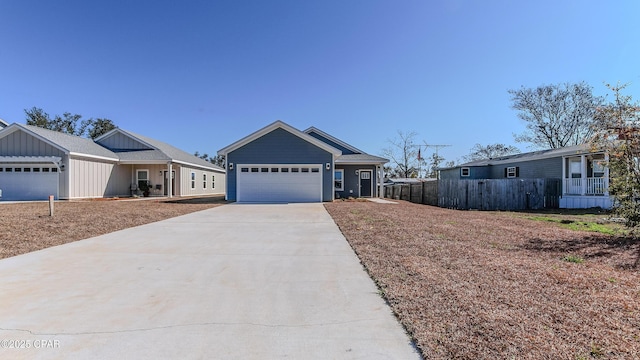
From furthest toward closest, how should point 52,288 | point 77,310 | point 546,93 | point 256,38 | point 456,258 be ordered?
point 546,93 → point 256,38 → point 456,258 → point 52,288 → point 77,310

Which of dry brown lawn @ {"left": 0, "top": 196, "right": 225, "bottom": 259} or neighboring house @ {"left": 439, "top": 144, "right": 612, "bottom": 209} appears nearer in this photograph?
dry brown lawn @ {"left": 0, "top": 196, "right": 225, "bottom": 259}

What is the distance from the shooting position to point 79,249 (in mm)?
6359

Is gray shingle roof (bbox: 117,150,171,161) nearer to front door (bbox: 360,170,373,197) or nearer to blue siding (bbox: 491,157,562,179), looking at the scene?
front door (bbox: 360,170,373,197)

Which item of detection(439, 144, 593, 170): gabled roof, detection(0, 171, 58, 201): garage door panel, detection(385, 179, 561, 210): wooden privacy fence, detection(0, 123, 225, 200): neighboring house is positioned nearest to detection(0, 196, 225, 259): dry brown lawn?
detection(0, 123, 225, 200): neighboring house

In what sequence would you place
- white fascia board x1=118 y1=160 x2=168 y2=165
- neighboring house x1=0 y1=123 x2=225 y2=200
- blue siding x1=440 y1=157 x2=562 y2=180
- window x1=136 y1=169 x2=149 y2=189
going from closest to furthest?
neighboring house x1=0 y1=123 x2=225 y2=200
blue siding x1=440 y1=157 x2=562 y2=180
white fascia board x1=118 y1=160 x2=168 y2=165
window x1=136 y1=169 x2=149 y2=189

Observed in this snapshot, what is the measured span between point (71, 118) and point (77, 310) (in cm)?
5344

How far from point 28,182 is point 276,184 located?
15020 mm

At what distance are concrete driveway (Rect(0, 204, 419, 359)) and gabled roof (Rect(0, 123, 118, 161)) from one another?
15.9 metres

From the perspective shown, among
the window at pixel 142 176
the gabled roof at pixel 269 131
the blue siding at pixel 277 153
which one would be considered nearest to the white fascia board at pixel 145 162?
the window at pixel 142 176

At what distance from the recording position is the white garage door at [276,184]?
18.9m

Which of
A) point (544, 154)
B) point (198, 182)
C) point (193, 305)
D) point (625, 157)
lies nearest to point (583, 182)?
point (544, 154)

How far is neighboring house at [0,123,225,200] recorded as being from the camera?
18859mm

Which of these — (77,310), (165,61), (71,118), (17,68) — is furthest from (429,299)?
(71,118)

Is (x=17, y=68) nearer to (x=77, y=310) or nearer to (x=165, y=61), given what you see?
(x=165, y=61)
